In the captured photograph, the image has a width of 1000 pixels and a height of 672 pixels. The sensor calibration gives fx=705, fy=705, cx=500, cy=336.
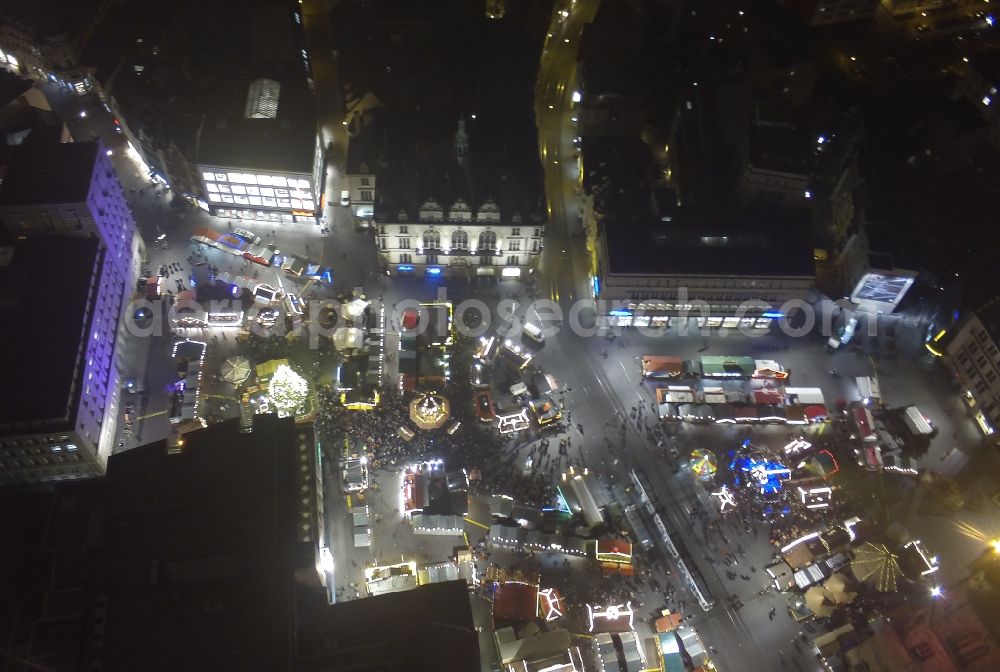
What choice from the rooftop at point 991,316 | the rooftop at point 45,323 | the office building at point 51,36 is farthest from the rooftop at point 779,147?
the office building at point 51,36

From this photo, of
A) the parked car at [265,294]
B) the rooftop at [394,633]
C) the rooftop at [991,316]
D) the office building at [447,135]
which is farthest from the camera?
the parked car at [265,294]

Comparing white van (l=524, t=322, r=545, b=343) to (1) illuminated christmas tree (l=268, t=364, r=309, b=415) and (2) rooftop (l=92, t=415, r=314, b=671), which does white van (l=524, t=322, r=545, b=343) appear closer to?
(1) illuminated christmas tree (l=268, t=364, r=309, b=415)

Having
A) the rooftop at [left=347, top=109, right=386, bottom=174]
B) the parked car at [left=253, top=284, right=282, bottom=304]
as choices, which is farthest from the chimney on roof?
the parked car at [left=253, top=284, right=282, bottom=304]

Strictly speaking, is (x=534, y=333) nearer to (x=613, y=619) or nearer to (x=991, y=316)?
(x=613, y=619)

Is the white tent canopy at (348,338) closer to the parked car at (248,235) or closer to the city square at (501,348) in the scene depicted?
the city square at (501,348)

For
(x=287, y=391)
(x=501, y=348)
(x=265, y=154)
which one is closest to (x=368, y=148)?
(x=265, y=154)

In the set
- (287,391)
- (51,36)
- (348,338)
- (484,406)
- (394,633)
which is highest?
(51,36)

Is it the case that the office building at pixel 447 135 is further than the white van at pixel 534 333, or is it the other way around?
the white van at pixel 534 333
